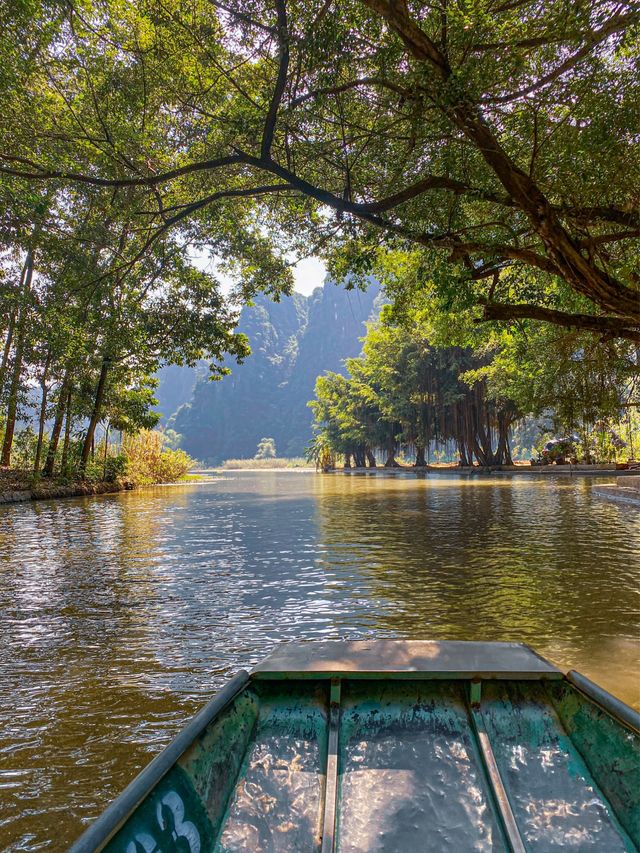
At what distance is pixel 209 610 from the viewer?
18.7 feet

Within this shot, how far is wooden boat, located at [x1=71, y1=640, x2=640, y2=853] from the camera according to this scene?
1.85 meters

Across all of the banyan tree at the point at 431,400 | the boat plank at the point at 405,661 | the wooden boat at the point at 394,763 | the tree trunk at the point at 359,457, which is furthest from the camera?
the tree trunk at the point at 359,457

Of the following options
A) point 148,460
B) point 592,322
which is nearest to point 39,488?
point 148,460

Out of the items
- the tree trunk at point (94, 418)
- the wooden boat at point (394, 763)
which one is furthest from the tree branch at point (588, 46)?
the tree trunk at point (94, 418)

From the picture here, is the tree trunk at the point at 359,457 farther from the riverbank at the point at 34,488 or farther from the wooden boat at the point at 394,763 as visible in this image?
the wooden boat at the point at 394,763

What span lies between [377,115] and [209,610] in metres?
7.60

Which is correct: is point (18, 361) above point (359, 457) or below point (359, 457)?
above

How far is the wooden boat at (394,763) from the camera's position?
1.85 meters

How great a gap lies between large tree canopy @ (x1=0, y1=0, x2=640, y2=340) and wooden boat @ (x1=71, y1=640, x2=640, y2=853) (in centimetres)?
616

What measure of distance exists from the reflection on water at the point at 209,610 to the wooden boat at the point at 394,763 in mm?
791

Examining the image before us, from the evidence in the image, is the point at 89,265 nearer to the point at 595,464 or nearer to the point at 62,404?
the point at 62,404

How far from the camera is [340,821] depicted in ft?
6.42

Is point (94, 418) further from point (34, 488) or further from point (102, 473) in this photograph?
point (34, 488)

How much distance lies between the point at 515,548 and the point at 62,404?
20742mm
